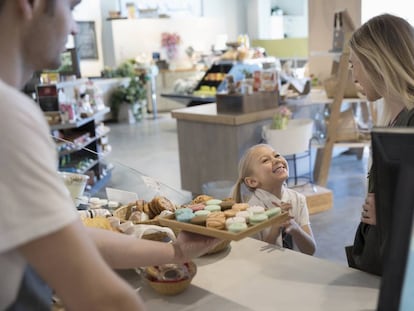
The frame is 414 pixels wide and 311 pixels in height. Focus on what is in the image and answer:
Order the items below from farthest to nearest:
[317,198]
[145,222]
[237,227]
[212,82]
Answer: [212,82] → [317,198] → [145,222] → [237,227]

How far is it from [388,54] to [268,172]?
2.23ft

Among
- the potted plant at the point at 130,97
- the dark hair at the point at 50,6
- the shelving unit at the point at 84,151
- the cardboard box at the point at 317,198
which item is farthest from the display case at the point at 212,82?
the dark hair at the point at 50,6

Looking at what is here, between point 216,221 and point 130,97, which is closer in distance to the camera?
point 216,221

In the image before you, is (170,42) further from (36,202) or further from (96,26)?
(36,202)

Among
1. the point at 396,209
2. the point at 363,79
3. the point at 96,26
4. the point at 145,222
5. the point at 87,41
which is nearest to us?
the point at 396,209

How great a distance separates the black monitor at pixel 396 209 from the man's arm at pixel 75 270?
1.46ft

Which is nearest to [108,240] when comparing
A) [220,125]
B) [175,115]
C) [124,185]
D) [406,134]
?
[406,134]

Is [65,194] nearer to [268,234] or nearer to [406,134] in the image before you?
[406,134]

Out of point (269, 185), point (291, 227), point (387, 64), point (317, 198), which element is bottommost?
point (317, 198)

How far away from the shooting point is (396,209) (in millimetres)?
845

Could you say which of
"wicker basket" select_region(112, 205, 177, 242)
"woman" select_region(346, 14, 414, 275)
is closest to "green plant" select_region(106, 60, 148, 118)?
"wicker basket" select_region(112, 205, 177, 242)

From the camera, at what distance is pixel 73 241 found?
73cm

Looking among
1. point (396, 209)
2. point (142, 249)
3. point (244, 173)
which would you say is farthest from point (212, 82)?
point (396, 209)

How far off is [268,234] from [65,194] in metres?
1.29
